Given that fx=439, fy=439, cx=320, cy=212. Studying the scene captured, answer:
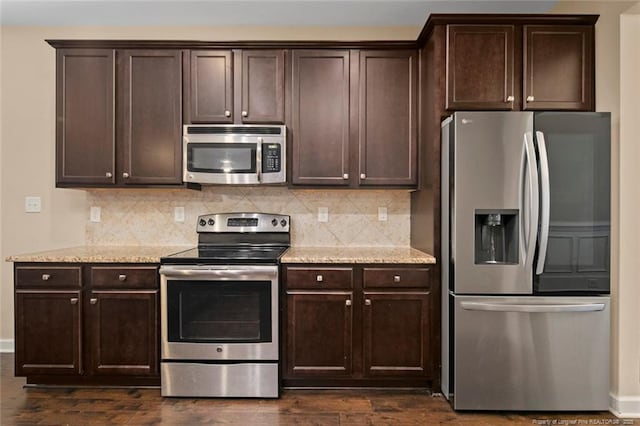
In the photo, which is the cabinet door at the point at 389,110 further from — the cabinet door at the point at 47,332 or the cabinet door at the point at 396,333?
the cabinet door at the point at 47,332

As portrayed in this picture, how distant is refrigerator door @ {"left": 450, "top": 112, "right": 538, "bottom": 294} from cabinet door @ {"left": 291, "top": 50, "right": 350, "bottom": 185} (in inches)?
33.9

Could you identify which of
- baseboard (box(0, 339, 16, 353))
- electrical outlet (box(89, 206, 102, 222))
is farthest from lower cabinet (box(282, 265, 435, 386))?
baseboard (box(0, 339, 16, 353))

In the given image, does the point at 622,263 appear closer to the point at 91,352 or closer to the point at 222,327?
the point at 222,327

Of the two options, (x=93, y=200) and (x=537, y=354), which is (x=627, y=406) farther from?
A: (x=93, y=200)

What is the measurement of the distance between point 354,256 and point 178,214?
1525 mm

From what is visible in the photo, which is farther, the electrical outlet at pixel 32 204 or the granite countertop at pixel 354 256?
the electrical outlet at pixel 32 204

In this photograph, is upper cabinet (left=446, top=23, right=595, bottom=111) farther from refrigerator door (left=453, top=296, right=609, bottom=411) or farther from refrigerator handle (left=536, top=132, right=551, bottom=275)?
refrigerator door (left=453, top=296, right=609, bottom=411)

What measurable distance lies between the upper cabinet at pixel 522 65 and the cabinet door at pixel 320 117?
31.2 inches

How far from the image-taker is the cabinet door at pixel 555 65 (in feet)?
8.87

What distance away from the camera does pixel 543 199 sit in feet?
8.02

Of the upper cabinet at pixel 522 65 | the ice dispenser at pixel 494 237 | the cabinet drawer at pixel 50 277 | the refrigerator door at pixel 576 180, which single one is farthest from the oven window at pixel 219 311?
the upper cabinet at pixel 522 65

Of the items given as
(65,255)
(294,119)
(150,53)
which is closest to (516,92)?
(294,119)

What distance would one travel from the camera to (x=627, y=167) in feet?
8.50

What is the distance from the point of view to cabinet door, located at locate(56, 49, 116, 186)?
315 cm
